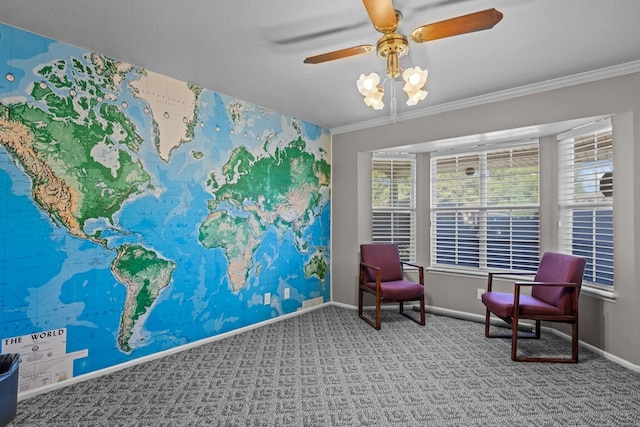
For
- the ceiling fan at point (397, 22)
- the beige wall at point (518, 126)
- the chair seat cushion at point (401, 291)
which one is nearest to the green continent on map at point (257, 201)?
the beige wall at point (518, 126)

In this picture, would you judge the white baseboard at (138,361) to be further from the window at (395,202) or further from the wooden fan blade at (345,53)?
the wooden fan blade at (345,53)

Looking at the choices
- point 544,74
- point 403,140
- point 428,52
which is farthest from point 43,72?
point 544,74

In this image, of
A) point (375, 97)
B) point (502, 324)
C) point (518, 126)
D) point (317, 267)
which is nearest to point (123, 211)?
point (375, 97)

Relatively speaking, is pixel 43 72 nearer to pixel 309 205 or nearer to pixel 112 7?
pixel 112 7

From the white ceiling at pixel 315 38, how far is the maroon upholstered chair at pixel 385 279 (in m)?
1.91

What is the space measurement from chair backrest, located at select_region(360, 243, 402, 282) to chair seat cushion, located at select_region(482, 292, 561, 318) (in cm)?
113

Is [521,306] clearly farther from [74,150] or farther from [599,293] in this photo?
[74,150]

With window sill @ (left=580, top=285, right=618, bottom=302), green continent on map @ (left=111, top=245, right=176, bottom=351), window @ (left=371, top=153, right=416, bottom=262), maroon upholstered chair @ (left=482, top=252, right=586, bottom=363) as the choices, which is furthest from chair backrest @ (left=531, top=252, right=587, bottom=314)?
green continent on map @ (left=111, top=245, right=176, bottom=351)

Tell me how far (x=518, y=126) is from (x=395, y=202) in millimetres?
1703

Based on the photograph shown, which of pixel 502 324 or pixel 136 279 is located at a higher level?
pixel 136 279

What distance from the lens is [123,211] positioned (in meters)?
2.71

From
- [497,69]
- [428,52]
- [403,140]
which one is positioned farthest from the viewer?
[403,140]

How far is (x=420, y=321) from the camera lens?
3791 mm

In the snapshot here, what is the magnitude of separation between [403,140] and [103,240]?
3277mm
